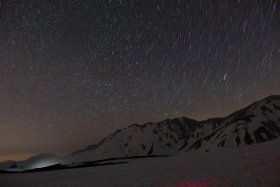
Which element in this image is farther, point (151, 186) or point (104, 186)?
point (104, 186)

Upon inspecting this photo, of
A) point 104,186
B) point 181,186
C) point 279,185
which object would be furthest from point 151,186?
point 279,185

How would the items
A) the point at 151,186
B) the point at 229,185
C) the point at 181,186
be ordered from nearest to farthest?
1. the point at 229,185
2. the point at 181,186
3. the point at 151,186

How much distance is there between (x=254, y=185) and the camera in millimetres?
14664

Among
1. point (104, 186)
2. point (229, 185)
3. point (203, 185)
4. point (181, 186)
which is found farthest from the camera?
point (104, 186)

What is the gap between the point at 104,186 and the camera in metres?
25.5

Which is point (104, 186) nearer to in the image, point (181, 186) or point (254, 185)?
point (181, 186)

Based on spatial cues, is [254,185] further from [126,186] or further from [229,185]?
[126,186]

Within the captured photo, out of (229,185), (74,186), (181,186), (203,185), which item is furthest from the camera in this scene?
(74,186)

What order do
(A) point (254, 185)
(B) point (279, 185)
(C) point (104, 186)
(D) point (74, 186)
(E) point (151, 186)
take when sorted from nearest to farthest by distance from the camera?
(B) point (279, 185) → (A) point (254, 185) → (E) point (151, 186) → (C) point (104, 186) → (D) point (74, 186)

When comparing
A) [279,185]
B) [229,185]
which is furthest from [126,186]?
[279,185]

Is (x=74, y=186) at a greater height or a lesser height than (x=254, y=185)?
greater

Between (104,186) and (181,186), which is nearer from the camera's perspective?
(181,186)

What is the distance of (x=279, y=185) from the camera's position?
13.3 m

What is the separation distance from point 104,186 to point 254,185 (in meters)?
14.2
